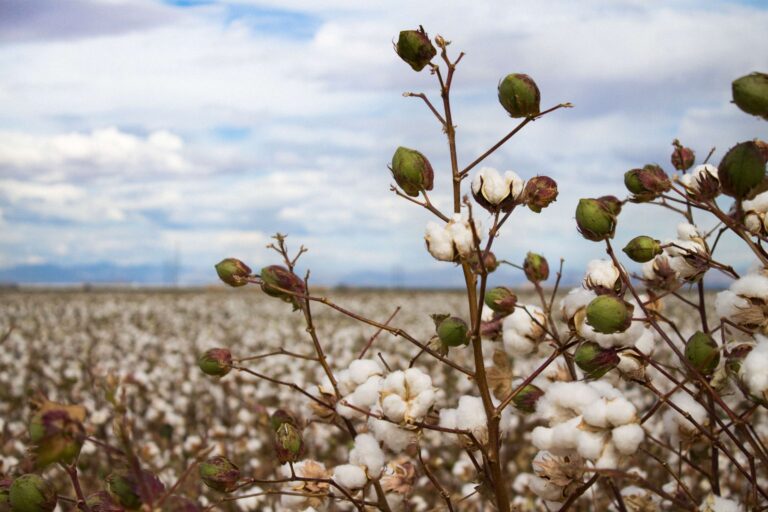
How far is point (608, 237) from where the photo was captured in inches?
57.7

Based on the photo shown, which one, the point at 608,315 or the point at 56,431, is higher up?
the point at 608,315

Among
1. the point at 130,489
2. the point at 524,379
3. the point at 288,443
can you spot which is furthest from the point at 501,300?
the point at 130,489

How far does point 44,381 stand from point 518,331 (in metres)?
9.16

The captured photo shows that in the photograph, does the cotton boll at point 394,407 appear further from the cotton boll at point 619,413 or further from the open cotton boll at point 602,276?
the open cotton boll at point 602,276

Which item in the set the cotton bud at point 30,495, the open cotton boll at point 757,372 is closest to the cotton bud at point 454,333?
the open cotton boll at point 757,372

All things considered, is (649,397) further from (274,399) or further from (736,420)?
(736,420)

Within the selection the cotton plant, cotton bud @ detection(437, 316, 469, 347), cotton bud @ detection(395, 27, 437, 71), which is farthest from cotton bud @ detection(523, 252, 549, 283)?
cotton bud @ detection(395, 27, 437, 71)

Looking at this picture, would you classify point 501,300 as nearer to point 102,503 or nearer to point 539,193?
point 539,193

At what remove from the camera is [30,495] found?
4.63ft

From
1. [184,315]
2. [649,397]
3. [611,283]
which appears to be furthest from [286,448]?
[184,315]

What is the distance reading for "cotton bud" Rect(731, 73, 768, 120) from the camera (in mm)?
1171

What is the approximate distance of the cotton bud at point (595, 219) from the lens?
4.69ft

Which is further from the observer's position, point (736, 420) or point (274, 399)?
point (274, 399)

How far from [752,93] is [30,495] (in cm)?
139
